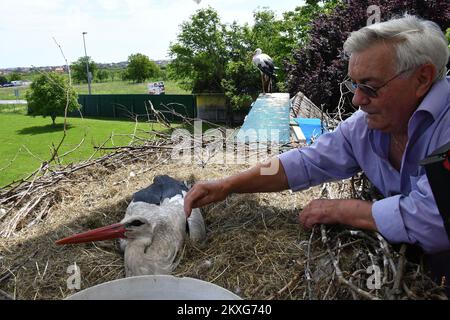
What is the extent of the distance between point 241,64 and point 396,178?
17292mm

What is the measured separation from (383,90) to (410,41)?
0.22m

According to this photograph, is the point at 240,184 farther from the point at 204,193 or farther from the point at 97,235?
the point at 97,235

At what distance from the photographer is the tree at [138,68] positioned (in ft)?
138

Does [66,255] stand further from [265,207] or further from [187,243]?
[265,207]

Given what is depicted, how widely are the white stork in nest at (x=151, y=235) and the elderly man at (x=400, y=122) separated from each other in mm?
736

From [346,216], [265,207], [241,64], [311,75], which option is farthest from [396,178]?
[241,64]

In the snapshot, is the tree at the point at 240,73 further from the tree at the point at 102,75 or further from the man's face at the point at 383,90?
the tree at the point at 102,75

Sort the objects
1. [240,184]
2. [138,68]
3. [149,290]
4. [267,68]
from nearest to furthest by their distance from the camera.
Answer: [149,290]
[240,184]
[267,68]
[138,68]

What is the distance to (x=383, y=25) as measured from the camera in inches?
63.9

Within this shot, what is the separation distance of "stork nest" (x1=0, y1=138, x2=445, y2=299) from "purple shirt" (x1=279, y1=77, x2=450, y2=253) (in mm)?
107

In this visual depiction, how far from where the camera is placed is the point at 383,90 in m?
1.63

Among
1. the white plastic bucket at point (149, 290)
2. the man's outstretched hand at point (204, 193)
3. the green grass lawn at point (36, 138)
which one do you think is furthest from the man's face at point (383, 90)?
the green grass lawn at point (36, 138)

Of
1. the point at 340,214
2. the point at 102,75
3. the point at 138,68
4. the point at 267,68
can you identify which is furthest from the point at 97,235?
the point at 102,75

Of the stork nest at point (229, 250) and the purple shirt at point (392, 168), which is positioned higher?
the purple shirt at point (392, 168)
